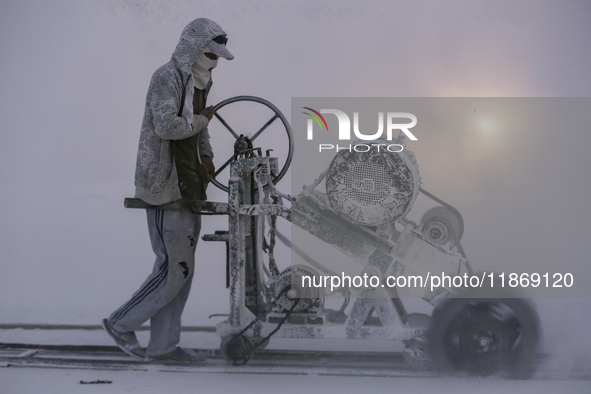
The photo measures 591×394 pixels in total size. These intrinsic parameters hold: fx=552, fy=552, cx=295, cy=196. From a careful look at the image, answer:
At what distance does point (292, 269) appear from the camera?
2748mm

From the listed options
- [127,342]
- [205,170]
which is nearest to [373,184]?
[205,170]

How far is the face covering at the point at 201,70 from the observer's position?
280 centimetres

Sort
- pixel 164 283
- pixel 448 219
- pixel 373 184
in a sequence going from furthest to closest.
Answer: pixel 448 219
pixel 164 283
pixel 373 184

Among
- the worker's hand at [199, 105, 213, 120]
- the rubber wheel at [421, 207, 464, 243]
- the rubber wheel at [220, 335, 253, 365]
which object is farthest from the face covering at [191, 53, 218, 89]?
the rubber wheel at [421, 207, 464, 243]

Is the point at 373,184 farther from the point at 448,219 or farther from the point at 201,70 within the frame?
the point at 201,70

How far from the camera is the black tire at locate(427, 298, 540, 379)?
2598 millimetres

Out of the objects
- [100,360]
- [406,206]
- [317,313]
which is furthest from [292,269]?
[100,360]

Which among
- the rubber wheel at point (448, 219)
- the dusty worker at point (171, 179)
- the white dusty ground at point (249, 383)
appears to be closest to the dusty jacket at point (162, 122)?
the dusty worker at point (171, 179)

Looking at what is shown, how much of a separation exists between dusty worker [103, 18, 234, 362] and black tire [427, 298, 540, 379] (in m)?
1.28

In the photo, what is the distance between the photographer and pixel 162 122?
8.63 feet

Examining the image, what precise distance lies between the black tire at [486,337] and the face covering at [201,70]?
165 cm

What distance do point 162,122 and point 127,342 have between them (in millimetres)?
1151

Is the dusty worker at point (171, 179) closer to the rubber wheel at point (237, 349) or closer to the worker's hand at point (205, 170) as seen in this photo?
the worker's hand at point (205, 170)

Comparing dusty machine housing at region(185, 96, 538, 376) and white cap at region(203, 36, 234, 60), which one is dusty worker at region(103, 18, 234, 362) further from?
dusty machine housing at region(185, 96, 538, 376)
